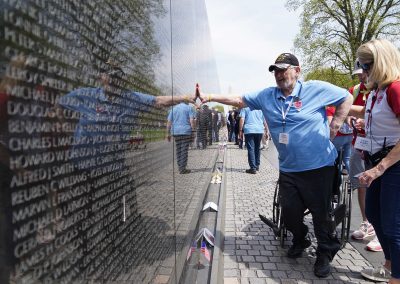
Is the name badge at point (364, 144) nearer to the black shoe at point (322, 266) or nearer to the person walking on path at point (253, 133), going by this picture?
the black shoe at point (322, 266)

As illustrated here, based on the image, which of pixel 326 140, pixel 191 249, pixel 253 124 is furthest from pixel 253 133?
pixel 191 249

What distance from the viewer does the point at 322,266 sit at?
350 centimetres

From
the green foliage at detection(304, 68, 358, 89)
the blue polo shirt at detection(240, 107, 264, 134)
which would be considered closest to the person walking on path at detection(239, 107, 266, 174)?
the blue polo shirt at detection(240, 107, 264, 134)

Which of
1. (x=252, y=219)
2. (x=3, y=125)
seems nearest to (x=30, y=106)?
(x=3, y=125)

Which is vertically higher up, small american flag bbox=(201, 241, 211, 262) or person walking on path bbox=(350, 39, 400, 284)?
person walking on path bbox=(350, 39, 400, 284)

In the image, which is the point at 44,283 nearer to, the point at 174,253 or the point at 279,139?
the point at 174,253

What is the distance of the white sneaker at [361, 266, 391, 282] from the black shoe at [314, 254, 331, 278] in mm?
294

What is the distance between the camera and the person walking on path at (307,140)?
3.46 m

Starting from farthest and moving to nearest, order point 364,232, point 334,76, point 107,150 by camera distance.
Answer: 1. point 334,76
2. point 364,232
3. point 107,150

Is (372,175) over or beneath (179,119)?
beneath

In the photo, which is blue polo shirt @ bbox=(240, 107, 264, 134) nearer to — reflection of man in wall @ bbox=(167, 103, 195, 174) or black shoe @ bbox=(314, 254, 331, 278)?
reflection of man in wall @ bbox=(167, 103, 195, 174)

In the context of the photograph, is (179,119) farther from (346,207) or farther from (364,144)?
(346,207)

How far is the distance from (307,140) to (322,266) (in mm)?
1148

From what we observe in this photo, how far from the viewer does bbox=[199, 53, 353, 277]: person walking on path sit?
3457 mm
